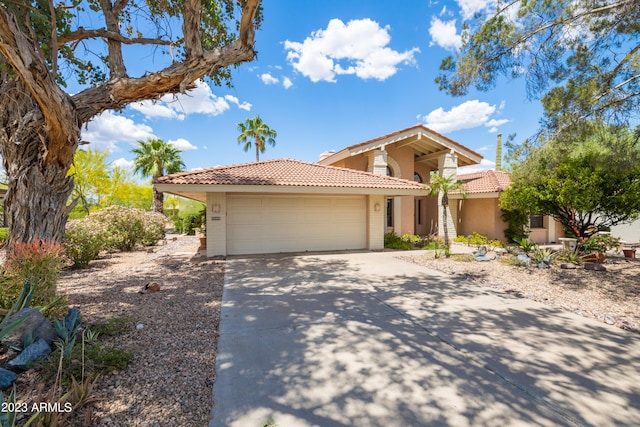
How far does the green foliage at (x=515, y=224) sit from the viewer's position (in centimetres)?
1529

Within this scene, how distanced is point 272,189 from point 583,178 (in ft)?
33.3

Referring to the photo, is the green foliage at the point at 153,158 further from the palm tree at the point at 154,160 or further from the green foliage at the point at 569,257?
the green foliage at the point at 569,257

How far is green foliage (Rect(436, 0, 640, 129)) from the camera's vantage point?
6066mm

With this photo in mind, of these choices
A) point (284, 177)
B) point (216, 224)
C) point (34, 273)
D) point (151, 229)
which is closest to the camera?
point (34, 273)

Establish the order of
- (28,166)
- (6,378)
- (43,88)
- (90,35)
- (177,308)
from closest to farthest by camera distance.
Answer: (6,378), (43,88), (177,308), (28,166), (90,35)

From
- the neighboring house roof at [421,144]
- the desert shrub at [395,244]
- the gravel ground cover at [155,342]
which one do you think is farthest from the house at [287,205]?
the gravel ground cover at [155,342]

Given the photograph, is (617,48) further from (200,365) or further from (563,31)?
(200,365)

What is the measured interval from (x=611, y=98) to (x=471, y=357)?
22.3ft

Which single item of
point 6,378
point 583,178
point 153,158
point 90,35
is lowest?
point 6,378

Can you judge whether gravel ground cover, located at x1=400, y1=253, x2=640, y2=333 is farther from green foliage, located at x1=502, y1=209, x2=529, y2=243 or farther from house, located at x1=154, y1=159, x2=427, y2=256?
green foliage, located at x1=502, y1=209, x2=529, y2=243

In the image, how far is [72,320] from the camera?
399 centimetres

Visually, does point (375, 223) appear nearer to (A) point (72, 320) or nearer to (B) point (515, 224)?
(B) point (515, 224)

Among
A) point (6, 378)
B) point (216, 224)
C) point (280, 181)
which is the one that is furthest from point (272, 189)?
point (6, 378)

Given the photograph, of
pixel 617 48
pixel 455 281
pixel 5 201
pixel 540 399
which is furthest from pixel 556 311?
pixel 5 201
